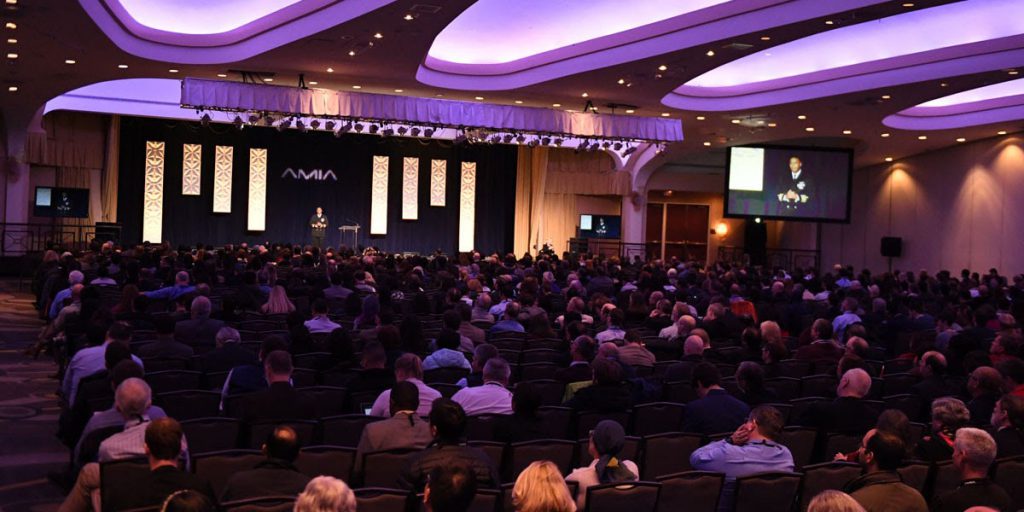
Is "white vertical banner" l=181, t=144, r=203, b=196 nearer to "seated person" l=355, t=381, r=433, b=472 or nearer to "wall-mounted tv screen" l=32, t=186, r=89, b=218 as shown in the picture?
"wall-mounted tv screen" l=32, t=186, r=89, b=218

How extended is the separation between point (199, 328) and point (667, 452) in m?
4.77

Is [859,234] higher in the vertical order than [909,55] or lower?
lower

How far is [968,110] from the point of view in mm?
19781

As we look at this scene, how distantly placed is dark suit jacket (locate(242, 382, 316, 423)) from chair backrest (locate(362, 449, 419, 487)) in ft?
3.23

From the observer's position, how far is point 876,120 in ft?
65.2

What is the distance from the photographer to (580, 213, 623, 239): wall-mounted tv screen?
27.8 m

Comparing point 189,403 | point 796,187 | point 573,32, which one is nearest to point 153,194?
point 573,32

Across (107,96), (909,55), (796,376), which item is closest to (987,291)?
(909,55)

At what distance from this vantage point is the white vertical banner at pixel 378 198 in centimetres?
2816

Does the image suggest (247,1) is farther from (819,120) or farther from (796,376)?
(819,120)

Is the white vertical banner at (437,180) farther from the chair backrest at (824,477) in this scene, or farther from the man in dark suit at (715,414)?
the chair backrest at (824,477)

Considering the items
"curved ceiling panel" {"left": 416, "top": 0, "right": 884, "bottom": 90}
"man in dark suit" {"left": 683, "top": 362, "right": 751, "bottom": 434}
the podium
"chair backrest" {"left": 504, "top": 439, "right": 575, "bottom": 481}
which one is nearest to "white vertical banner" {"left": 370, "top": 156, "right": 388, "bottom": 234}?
the podium

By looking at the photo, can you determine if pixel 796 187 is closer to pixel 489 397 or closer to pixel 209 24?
pixel 209 24

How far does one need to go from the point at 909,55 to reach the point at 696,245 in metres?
15.2
